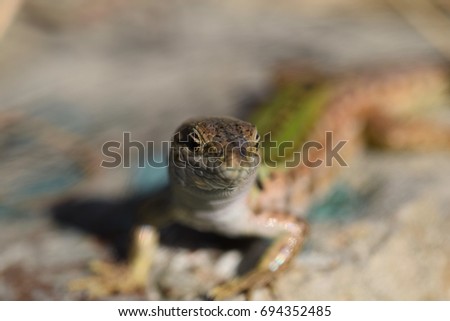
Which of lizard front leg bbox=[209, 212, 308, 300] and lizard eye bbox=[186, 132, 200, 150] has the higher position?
lizard eye bbox=[186, 132, 200, 150]

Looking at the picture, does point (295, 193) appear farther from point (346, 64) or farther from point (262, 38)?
point (262, 38)

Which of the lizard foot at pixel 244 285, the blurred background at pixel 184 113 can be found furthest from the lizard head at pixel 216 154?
the blurred background at pixel 184 113

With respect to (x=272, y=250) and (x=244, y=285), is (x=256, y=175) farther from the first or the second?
(x=244, y=285)

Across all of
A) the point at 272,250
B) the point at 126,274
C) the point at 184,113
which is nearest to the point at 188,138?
the point at 272,250

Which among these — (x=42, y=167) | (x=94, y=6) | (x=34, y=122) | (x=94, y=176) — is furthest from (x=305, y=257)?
(x=94, y=6)

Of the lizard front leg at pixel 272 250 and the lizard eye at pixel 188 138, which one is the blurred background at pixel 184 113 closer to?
the lizard front leg at pixel 272 250

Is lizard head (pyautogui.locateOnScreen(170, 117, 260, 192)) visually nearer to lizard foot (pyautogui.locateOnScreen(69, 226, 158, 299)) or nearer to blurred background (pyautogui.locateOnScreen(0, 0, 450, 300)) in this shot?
lizard foot (pyautogui.locateOnScreen(69, 226, 158, 299))

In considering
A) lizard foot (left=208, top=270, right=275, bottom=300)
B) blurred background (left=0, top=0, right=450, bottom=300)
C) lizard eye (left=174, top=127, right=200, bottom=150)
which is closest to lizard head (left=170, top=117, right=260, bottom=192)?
lizard eye (left=174, top=127, right=200, bottom=150)

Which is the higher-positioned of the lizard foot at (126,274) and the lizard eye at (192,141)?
the lizard eye at (192,141)
